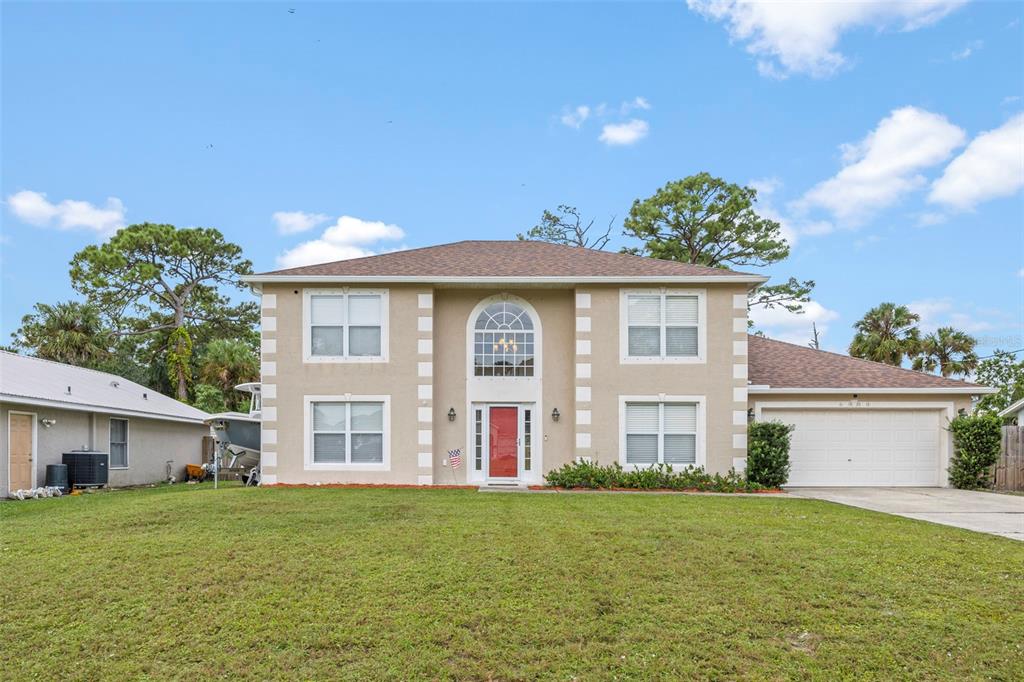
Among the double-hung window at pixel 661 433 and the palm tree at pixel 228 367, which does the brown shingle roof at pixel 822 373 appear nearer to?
the double-hung window at pixel 661 433

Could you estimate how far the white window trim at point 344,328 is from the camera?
1499 cm

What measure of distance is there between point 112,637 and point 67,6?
1522cm

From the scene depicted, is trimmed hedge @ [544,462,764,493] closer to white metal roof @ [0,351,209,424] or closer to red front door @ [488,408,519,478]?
red front door @ [488,408,519,478]

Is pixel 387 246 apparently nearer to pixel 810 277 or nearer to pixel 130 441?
pixel 130 441

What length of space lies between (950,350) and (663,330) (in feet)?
73.7

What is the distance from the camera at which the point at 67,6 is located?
1470cm

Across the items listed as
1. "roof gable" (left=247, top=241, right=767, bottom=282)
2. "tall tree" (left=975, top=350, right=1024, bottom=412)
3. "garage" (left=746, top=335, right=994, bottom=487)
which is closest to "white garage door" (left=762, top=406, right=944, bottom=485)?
"garage" (left=746, top=335, right=994, bottom=487)

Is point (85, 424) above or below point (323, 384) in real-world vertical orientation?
below

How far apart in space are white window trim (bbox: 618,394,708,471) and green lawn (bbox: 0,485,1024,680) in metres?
5.32

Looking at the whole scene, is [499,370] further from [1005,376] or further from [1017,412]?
[1005,376]

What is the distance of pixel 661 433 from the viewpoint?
49.0ft

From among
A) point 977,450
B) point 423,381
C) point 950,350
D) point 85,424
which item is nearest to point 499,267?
point 423,381

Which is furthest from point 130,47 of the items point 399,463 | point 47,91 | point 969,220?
point 969,220

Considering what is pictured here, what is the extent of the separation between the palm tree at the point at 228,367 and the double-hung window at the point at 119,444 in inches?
484
